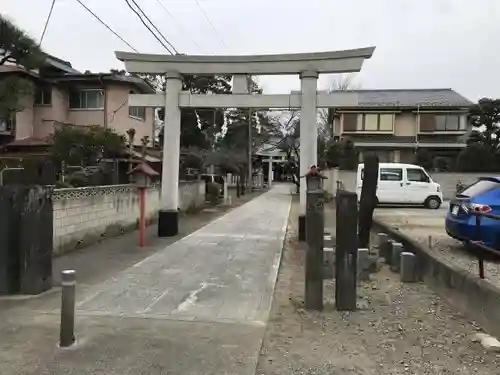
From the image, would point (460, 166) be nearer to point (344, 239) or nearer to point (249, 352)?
point (344, 239)

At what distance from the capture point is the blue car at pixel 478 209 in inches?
346

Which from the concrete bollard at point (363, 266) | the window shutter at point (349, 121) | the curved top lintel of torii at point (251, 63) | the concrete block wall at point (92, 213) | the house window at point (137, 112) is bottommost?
the concrete bollard at point (363, 266)

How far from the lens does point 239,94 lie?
42.6ft

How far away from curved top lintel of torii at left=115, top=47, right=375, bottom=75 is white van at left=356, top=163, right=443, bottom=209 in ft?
37.8

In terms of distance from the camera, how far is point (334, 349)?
4922 mm

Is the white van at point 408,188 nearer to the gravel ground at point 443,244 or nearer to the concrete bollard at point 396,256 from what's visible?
the gravel ground at point 443,244

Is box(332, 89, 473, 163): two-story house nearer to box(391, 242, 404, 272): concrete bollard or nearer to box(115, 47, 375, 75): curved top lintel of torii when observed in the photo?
box(115, 47, 375, 75): curved top lintel of torii

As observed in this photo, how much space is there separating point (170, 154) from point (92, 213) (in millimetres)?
2603

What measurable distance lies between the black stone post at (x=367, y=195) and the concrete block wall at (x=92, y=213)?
5.90 metres

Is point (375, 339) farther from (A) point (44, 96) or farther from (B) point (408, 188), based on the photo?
(A) point (44, 96)

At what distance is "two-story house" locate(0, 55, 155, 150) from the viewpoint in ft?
77.3

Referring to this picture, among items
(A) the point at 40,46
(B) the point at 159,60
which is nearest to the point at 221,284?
(B) the point at 159,60

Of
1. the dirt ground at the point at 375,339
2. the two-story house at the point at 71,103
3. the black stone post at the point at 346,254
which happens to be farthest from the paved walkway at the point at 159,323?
the two-story house at the point at 71,103

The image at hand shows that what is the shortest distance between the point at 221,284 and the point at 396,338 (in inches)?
123
